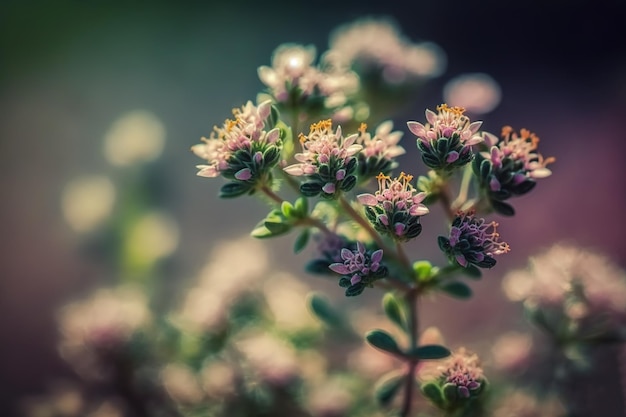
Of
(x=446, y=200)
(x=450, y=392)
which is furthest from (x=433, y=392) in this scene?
(x=446, y=200)

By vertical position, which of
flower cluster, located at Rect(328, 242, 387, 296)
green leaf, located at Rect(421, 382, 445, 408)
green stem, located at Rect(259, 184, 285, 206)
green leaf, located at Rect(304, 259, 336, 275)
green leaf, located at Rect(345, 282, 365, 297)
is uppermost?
green stem, located at Rect(259, 184, 285, 206)

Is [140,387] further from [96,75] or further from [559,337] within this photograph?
[96,75]

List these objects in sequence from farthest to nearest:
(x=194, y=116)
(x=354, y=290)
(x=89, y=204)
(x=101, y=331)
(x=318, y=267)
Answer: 1. (x=194, y=116)
2. (x=89, y=204)
3. (x=101, y=331)
4. (x=318, y=267)
5. (x=354, y=290)

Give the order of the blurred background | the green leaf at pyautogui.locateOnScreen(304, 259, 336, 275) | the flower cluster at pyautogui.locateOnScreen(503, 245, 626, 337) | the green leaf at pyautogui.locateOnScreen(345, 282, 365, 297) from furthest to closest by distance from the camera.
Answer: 1. the blurred background
2. the flower cluster at pyautogui.locateOnScreen(503, 245, 626, 337)
3. the green leaf at pyautogui.locateOnScreen(304, 259, 336, 275)
4. the green leaf at pyautogui.locateOnScreen(345, 282, 365, 297)

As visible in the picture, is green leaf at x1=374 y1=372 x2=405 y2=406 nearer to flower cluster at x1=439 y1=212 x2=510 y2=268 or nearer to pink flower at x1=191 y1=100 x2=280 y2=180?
flower cluster at x1=439 y1=212 x2=510 y2=268

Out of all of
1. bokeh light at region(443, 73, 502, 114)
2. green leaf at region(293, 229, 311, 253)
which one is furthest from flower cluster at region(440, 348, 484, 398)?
bokeh light at region(443, 73, 502, 114)

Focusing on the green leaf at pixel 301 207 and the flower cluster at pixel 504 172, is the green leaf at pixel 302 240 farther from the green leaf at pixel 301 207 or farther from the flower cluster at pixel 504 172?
the flower cluster at pixel 504 172

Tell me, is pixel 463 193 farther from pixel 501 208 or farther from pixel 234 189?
pixel 234 189
